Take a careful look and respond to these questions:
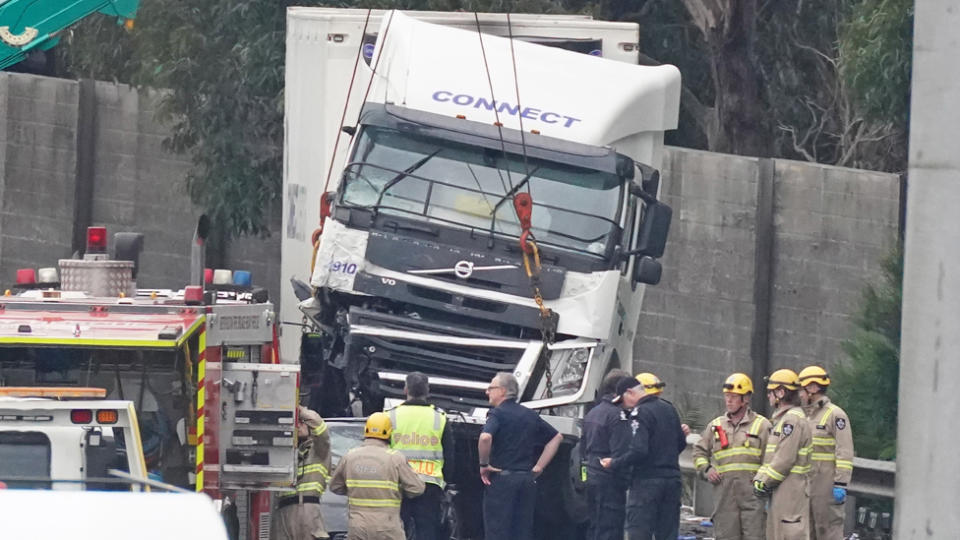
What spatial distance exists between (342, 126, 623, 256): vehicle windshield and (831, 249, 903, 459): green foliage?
12.0 feet

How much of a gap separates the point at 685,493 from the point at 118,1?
824cm

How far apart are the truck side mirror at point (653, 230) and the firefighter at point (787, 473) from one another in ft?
7.90

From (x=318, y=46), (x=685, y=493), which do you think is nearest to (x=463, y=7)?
(x=318, y=46)

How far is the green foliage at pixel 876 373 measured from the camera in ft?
62.1

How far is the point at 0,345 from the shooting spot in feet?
36.9

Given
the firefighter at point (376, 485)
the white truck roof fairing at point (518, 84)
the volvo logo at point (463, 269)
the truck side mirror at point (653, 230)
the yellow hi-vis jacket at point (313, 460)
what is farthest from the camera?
the truck side mirror at point (653, 230)

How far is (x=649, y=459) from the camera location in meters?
15.0

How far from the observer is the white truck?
52.6ft

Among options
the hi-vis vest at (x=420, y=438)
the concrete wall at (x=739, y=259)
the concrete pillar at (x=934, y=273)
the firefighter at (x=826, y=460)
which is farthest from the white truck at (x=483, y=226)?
the concrete pillar at (x=934, y=273)

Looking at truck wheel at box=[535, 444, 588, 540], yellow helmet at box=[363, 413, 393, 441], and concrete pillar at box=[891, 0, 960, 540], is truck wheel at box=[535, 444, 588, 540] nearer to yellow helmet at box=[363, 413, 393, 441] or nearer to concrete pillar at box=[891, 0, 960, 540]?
yellow helmet at box=[363, 413, 393, 441]

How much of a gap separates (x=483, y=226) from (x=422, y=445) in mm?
2968

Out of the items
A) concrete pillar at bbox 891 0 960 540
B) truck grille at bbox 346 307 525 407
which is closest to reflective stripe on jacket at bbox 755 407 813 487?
truck grille at bbox 346 307 525 407

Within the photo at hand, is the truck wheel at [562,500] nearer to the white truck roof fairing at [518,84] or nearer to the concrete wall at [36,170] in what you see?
the white truck roof fairing at [518,84]

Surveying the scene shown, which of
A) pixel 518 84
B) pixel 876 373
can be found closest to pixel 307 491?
pixel 518 84
